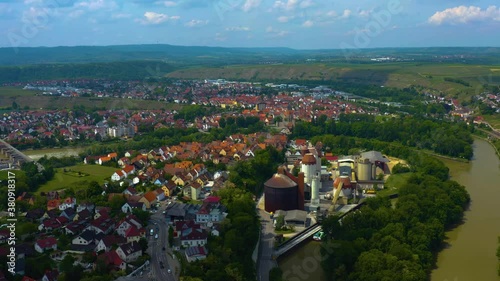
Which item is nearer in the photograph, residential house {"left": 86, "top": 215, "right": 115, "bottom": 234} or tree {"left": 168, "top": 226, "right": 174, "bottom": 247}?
tree {"left": 168, "top": 226, "right": 174, "bottom": 247}

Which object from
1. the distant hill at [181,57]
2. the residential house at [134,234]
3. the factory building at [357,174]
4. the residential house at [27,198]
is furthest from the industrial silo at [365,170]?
the distant hill at [181,57]

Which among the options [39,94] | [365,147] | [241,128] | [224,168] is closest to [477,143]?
[365,147]

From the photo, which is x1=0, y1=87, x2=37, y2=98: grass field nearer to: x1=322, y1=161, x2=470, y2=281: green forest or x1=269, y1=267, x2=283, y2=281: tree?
x1=322, y1=161, x2=470, y2=281: green forest

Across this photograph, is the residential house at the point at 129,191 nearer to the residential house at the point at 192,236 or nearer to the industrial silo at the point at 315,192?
the residential house at the point at 192,236

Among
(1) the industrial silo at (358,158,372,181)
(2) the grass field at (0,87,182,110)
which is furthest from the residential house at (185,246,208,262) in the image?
(2) the grass field at (0,87,182,110)

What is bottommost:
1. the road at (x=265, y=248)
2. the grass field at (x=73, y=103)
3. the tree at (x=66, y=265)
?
the road at (x=265, y=248)
